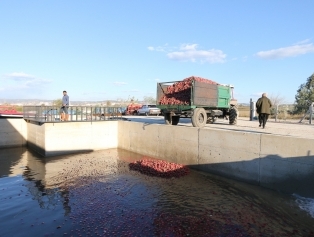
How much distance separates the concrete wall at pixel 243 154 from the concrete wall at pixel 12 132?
31.1 feet

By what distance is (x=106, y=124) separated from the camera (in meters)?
15.9

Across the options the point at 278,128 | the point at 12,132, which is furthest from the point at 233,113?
the point at 12,132

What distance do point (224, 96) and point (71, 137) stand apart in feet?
28.6

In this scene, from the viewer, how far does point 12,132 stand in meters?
17.0

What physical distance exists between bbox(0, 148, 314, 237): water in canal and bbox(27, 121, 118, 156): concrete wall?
3401 mm

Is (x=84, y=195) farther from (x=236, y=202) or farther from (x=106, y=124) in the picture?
(x=106, y=124)

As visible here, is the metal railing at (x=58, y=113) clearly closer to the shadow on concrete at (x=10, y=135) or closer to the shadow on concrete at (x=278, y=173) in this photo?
the shadow on concrete at (x=10, y=135)

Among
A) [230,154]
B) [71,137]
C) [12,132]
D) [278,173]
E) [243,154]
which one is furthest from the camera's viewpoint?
[12,132]

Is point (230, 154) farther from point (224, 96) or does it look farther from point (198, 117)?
point (224, 96)

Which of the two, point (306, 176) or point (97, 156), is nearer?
point (306, 176)

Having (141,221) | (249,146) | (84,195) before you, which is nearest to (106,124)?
(84,195)

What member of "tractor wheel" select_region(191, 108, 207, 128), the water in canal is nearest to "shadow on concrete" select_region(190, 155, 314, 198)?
the water in canal

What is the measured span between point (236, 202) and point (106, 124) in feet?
34.2

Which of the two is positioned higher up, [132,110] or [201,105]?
[201,105]
